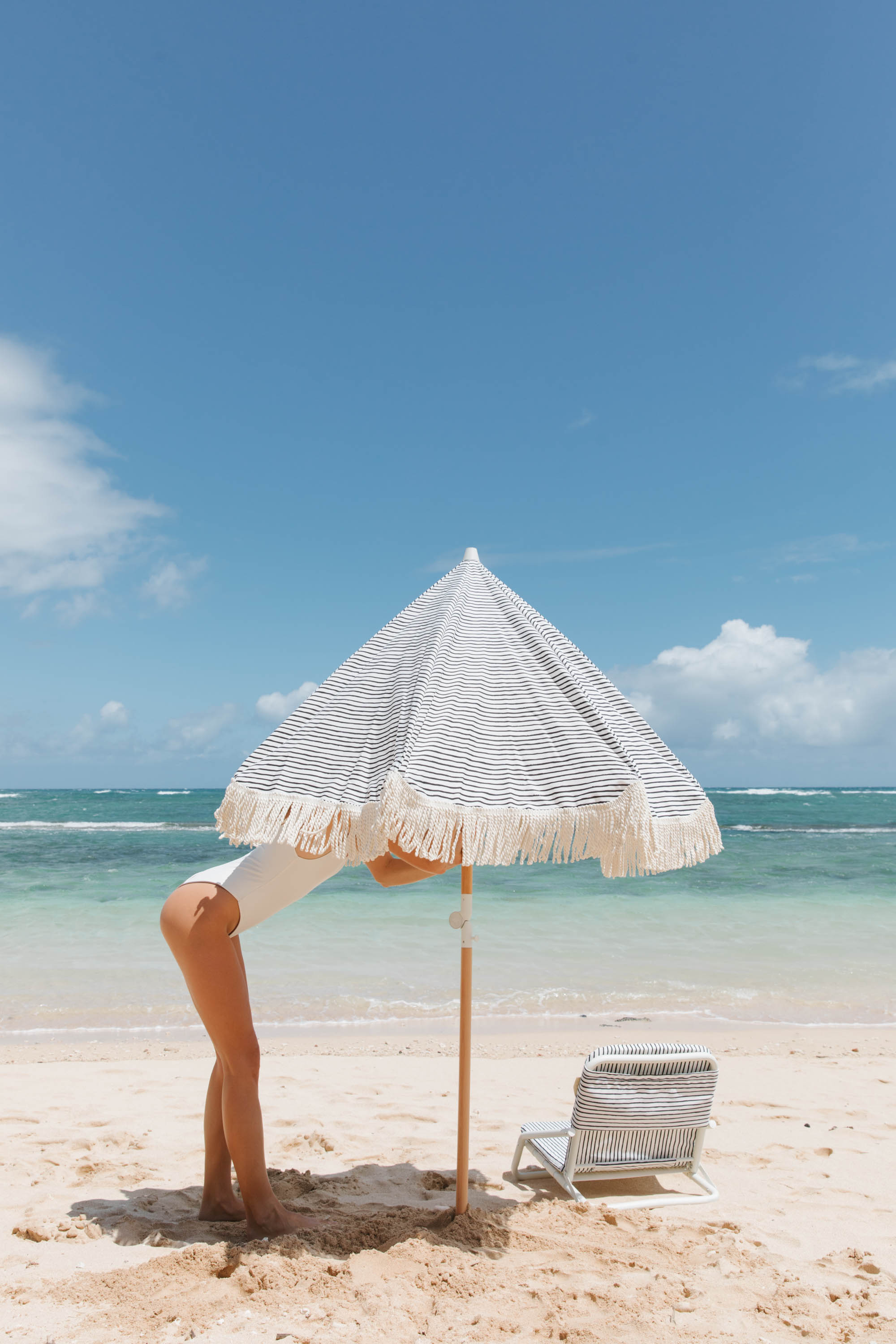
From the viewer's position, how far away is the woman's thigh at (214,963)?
2953 mm

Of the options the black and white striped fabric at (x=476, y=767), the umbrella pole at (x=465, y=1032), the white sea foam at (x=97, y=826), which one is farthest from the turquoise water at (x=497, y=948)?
the white sea foam at (x=97, y=826)

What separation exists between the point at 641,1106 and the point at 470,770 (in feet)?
7.85

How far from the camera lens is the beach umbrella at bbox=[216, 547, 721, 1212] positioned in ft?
8.06

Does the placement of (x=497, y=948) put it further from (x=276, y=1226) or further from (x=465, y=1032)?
(x=465, y=1032)

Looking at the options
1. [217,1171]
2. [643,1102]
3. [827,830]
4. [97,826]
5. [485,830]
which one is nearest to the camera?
[485,830]

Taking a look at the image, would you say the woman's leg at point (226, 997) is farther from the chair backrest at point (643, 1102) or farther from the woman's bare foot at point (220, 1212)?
the chair backrest at point (643, 1102)

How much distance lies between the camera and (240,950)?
3.05m

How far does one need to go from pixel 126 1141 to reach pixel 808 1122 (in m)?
4.05

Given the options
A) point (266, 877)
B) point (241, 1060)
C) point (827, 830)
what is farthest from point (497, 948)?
point (827, 830)

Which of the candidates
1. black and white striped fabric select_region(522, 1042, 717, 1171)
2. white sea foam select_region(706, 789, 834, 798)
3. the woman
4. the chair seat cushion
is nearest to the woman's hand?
the woman

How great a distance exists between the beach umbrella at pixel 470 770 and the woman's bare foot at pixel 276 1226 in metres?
0.63

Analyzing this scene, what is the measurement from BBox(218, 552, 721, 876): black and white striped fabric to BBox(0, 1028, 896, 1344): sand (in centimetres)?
154

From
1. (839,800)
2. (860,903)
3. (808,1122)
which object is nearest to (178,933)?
(808,1122)

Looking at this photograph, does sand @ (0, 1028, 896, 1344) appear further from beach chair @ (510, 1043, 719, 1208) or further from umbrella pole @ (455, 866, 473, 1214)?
umbrella pole @ (455, 866, 473, 1214)
